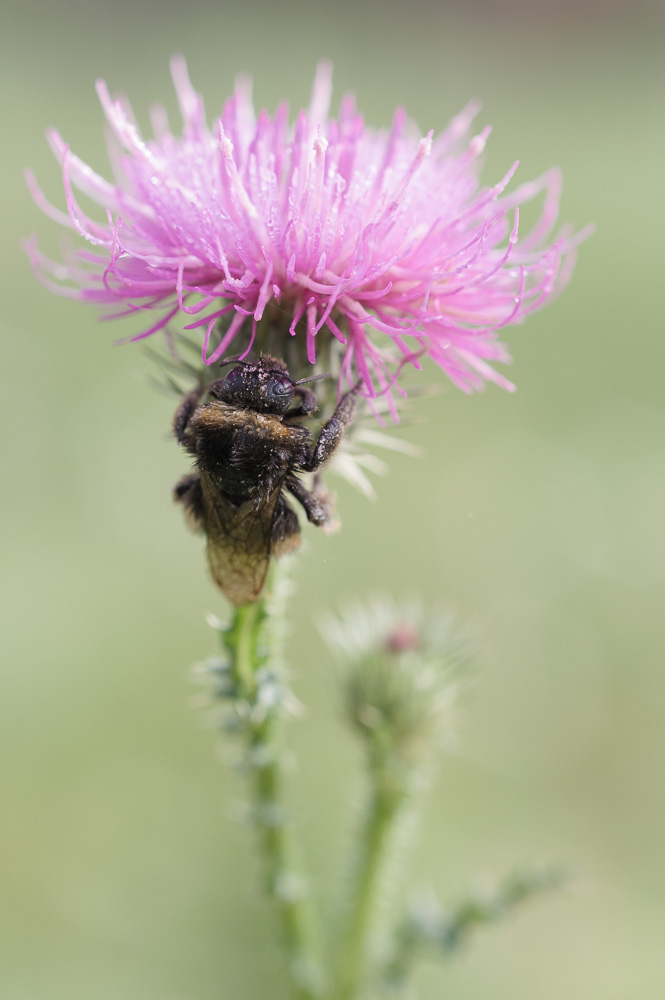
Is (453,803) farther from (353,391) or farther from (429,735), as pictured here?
(353,391)

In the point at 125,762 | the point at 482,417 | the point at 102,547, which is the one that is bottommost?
the point at 125,762

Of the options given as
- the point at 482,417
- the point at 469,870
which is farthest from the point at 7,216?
the point at 469,870

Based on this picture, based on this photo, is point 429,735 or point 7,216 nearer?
point 429,735

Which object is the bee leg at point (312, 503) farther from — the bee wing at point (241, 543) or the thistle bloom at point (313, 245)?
the thistle bloom at point (313, 245)

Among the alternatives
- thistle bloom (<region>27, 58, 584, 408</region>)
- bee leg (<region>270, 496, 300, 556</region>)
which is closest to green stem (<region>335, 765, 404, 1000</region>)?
bee leg (<region>270, 496, 300, 556</region>)

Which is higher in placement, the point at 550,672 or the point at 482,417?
the point at 482,417

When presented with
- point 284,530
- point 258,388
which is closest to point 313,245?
point 258,388

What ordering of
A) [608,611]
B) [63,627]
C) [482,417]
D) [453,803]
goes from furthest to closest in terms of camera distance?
[482,417]
[608,611]
[63,627]
[453,803]

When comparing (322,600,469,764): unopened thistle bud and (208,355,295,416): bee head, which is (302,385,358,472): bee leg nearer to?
(208,355,295,416): bee head
